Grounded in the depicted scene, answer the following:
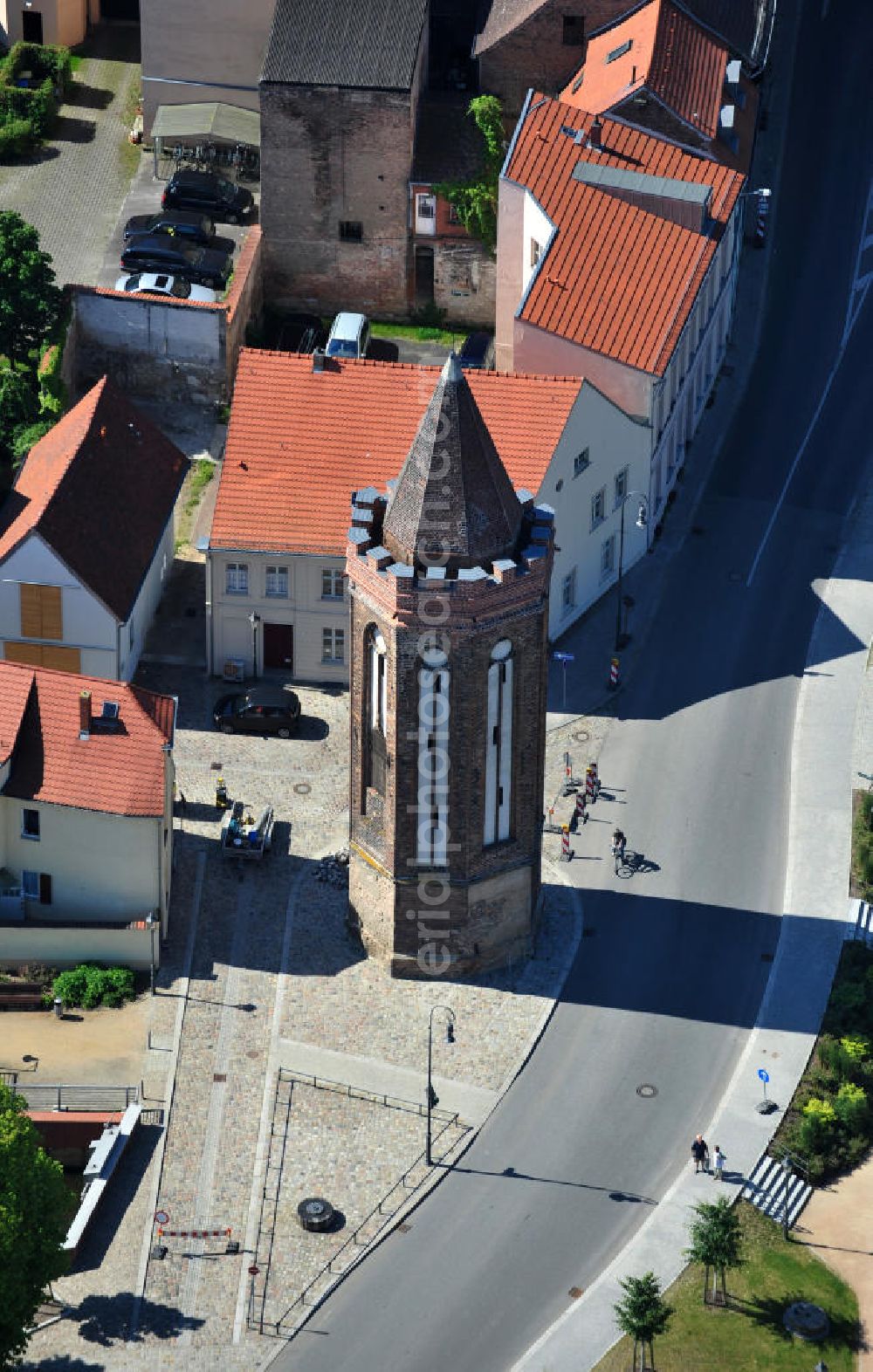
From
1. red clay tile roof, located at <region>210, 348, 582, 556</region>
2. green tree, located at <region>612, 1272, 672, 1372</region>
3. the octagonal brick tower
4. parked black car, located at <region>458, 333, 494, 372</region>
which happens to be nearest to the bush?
the octagonal brick tower

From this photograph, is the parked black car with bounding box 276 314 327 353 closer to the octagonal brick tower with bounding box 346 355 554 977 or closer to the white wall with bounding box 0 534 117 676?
the white wall with bounding box 0 534 117 676

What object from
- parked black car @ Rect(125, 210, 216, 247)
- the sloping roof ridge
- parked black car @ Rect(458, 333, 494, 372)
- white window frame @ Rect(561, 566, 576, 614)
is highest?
the sloping roof ridge

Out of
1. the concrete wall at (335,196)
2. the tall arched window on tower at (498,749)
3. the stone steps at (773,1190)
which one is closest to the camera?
the stone steps at (773,1190)

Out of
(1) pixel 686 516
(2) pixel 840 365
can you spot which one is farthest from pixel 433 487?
(2) pixel 840 365

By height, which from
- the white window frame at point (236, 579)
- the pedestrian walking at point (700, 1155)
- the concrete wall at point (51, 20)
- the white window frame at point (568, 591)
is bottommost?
the pedestrian walking at point (700, 1155)

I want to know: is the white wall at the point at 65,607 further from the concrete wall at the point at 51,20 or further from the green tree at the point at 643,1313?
the concrete wall at the point at 51,20

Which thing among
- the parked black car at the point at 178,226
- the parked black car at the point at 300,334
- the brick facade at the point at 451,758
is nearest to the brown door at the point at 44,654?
the brick facade at the point at 451,758
